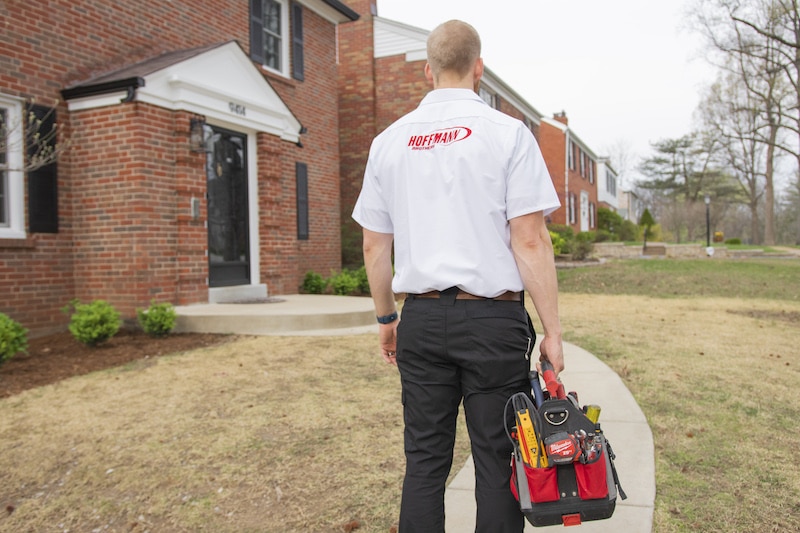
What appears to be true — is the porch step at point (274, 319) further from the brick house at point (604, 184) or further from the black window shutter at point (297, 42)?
the brick house at point (604, 184)

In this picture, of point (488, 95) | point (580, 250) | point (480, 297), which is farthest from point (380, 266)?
point (488, 95)

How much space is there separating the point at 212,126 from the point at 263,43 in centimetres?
300

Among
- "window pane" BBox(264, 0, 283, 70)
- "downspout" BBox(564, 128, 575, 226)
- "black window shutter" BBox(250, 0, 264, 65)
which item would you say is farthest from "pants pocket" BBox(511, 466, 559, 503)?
"downspout" BBox(564, 128, 575, 226)

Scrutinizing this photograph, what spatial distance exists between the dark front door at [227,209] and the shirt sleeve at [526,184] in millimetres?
7503

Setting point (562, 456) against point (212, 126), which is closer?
point (562, 456)

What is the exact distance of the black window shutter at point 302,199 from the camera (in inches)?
447

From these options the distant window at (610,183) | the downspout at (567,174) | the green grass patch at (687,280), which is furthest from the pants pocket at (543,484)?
the distant window at (610,183)

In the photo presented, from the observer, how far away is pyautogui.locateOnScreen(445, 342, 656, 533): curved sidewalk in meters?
2.70

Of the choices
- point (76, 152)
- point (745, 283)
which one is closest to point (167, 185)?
point (76, 152)

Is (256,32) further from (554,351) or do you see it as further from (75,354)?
(554,351)

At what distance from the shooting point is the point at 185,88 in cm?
786

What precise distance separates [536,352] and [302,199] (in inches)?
244

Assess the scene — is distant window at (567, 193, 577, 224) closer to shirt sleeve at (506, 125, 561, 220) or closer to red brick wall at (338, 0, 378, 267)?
red brick wall at (338, 0, 378, 267)

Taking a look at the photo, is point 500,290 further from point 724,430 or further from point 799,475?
point 724,430
